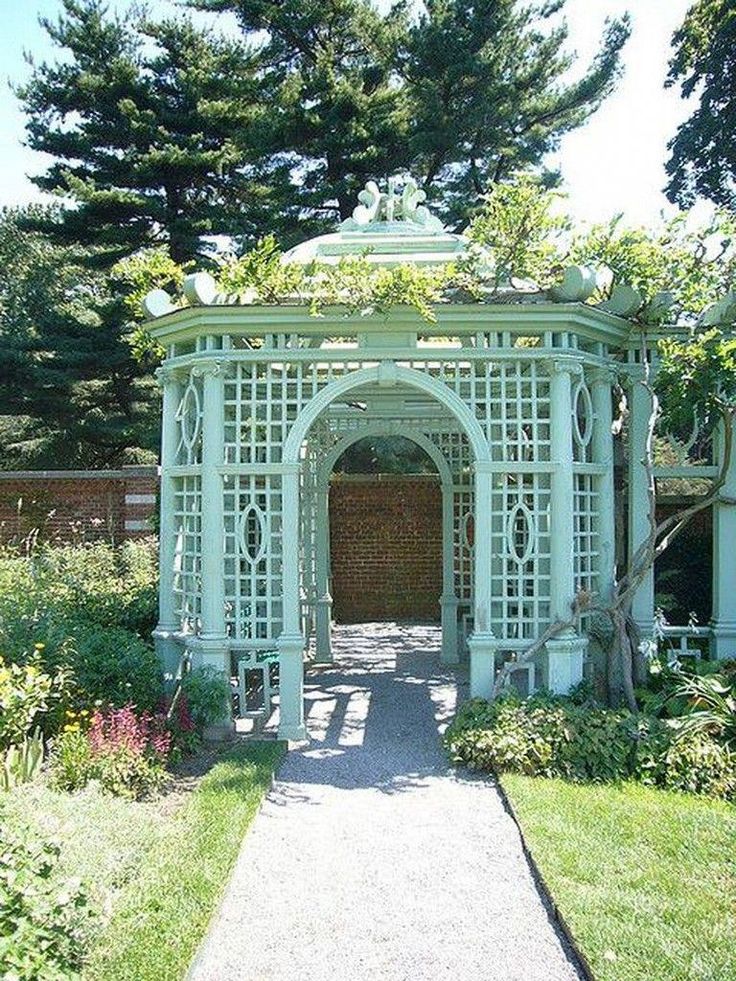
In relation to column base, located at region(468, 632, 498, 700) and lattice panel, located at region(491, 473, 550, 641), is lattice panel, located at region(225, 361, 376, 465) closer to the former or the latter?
lattice panel, located at region(491, 473, 550, 641)

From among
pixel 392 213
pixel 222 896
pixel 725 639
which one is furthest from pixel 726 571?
pixel 222 896

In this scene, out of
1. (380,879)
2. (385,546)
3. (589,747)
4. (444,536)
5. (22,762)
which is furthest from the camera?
(385,546)

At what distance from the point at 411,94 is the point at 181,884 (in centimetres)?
1625

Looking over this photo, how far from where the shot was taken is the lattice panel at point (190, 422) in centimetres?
757

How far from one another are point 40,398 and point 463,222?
9.72 metres

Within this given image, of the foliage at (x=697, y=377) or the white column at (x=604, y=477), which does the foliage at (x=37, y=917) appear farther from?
the foliage at (x=697, y=377)

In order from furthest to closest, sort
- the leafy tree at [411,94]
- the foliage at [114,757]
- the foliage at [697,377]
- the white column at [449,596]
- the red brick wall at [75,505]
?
1. the leafy tree at [411,94]
2. the red brick wall at [75,505]
3. the white column at [449,596]
4. the foliage at [697,377]
5. the foliage at [114,757]

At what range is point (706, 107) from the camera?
18172mm

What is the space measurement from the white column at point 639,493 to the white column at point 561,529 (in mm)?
960

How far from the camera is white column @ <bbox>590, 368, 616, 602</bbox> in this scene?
7.57 metres

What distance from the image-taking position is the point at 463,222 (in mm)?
17469

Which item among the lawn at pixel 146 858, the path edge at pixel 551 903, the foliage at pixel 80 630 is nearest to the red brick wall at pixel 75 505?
the foliage at pixel 80 630

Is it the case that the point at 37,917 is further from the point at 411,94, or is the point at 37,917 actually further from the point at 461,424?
the point at 411,94

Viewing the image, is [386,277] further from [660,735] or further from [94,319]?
[94,319]
